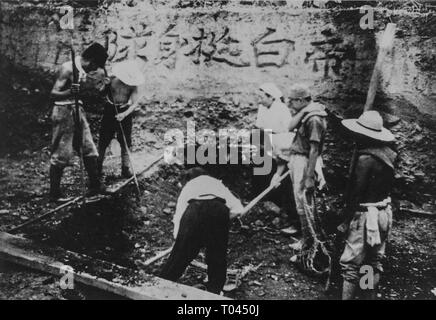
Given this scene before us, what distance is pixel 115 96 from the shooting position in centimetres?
614

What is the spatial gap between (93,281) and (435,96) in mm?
4887

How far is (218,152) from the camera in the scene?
6.40 meters

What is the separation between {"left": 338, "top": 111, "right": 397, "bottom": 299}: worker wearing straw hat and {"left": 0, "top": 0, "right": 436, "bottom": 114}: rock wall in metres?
2.24

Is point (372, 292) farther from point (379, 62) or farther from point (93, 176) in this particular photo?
point (93, 176)

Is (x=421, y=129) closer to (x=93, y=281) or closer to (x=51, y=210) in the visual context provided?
(x=93, y=281)

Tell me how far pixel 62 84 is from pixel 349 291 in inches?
162

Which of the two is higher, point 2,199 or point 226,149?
point 226,149

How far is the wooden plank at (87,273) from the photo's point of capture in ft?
13.1

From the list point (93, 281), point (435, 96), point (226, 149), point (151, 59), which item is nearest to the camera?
point (93, 281)

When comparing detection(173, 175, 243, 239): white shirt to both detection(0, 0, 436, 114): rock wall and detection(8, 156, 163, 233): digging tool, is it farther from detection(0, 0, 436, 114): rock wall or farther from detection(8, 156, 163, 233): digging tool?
detection(0, 0, 436, 114): rock wall

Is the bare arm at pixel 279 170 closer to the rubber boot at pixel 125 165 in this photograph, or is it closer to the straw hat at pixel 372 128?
the straw hat at pixel 372 128

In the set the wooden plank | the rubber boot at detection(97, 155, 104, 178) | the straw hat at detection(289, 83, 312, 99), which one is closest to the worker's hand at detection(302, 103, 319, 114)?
the straw hat at detection(289, 83, 312, 99)

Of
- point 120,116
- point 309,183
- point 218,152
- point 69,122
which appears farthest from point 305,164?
point 69,122
